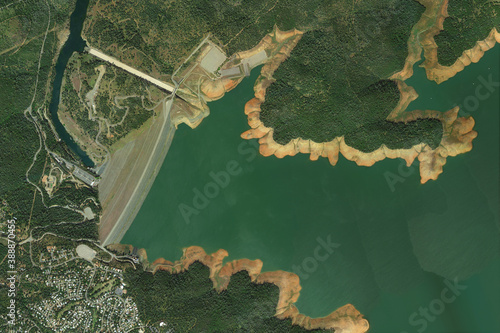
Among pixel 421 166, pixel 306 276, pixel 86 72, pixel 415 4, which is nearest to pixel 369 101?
pixel 421 166

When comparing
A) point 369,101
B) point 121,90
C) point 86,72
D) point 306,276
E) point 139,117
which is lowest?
point 306,276

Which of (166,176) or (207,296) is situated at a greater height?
(166,176)

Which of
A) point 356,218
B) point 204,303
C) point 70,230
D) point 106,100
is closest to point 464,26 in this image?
point 356,218

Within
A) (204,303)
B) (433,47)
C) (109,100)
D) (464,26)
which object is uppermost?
(109,100)

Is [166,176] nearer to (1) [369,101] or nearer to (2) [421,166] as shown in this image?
(1) [369,101]

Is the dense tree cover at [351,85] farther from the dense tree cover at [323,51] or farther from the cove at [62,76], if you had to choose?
the cove at [62,76]

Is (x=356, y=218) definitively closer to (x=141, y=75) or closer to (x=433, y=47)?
(x=433, y=47)

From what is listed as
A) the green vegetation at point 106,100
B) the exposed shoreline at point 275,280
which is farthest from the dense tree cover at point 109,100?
the exposed shoreline at point 275,280
